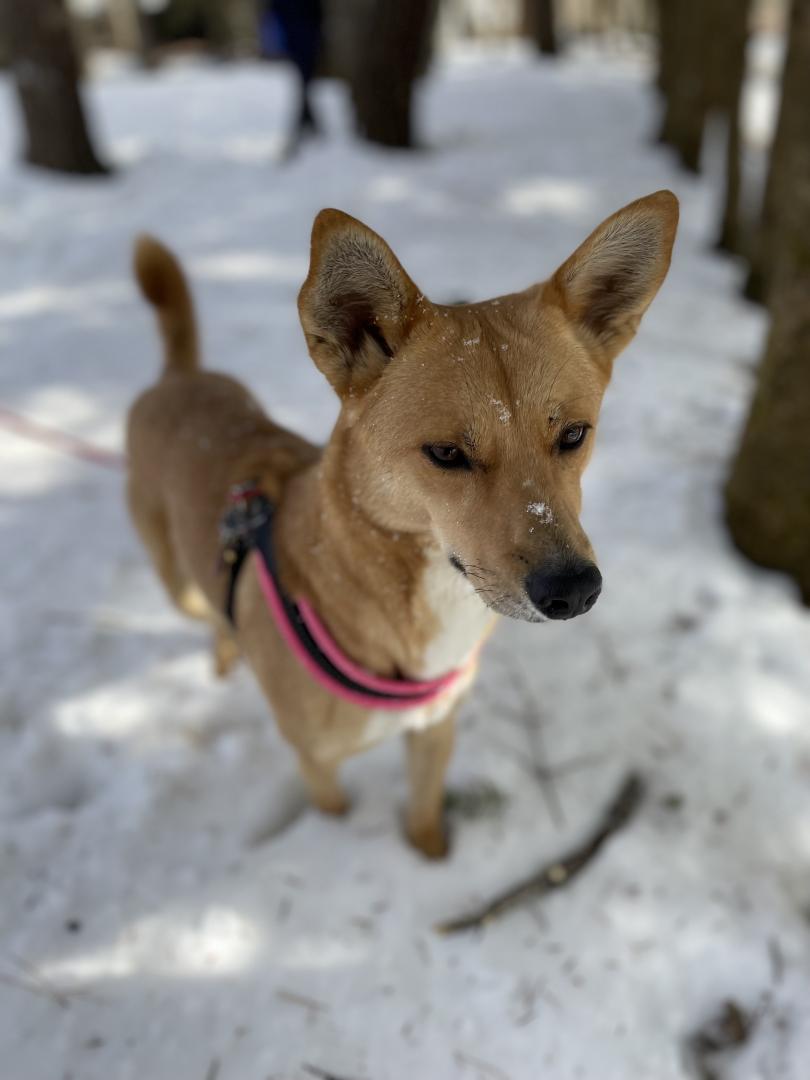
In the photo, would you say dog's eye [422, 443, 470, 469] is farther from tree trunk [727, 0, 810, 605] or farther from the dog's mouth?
tree trunk [727, 0, 810, 605]

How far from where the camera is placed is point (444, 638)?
1.84m

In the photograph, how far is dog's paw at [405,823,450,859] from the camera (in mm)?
2357

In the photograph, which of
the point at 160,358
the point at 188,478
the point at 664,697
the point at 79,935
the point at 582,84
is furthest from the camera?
the point at 582,84

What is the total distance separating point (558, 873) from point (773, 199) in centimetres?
479

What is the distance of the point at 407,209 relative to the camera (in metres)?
6.02

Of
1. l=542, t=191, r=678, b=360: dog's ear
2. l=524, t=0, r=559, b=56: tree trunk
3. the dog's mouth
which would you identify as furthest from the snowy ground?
l=524, t=0, r=559, b=56: tree trunk

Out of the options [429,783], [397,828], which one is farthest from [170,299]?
[397,828]

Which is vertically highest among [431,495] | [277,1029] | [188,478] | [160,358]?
[431,495]

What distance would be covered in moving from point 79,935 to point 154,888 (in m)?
0.23

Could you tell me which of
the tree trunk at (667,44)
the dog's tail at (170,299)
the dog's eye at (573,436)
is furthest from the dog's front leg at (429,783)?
the tree trunk at (667,44)

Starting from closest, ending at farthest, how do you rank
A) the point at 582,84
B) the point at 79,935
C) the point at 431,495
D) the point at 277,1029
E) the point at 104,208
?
the point at 431,495
the point at 277,1029
the point at 79,935
the point at 104,208
the point at 582,84

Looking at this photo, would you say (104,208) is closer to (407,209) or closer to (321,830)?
(407,209)

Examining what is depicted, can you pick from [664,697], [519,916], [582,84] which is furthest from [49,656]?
[582,84]

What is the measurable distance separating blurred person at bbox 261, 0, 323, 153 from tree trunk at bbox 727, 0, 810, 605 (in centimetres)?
479
